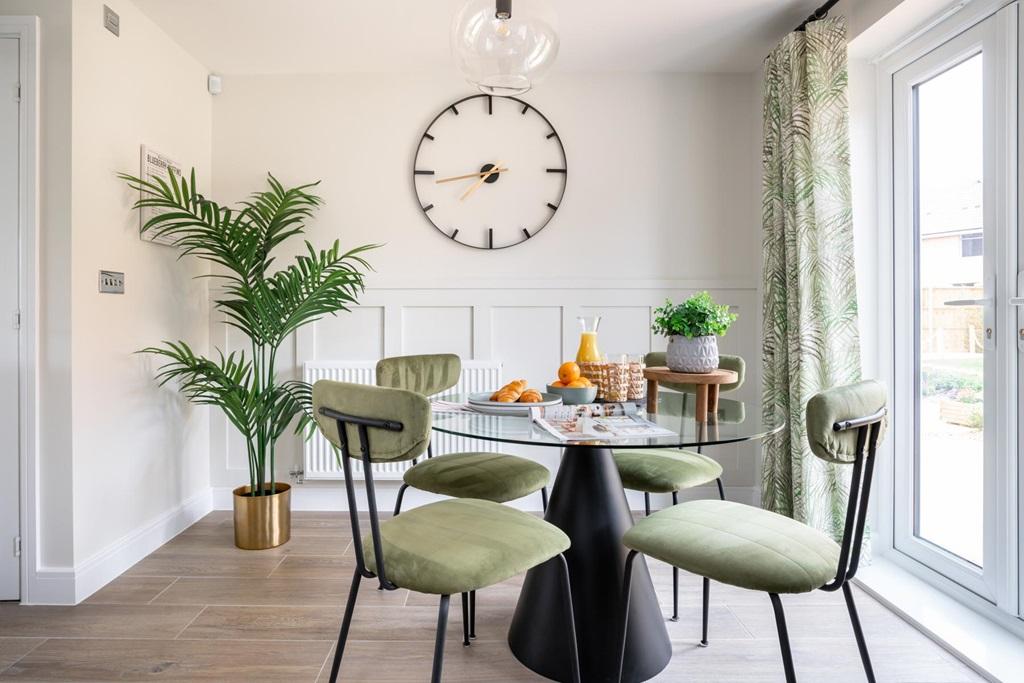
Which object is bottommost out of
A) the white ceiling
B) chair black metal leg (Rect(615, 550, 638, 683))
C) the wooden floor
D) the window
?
the wooden floor

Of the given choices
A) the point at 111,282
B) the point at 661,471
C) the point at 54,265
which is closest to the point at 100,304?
the point at 111,282

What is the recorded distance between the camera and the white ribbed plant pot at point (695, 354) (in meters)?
1.79

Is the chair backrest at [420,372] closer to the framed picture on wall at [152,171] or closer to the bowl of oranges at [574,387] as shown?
the bowl of oranges at [574,387]

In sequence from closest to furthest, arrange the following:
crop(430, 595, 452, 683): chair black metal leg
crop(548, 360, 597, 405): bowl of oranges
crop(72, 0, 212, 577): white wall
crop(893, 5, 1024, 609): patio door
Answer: crop(430, 595, 452, 683): chair black metal leg → crop(548, 360, 597, 405): bowl of oranges → crop(893, 5, 1024, 609): patio door → crop(72, 0, 212, 577): white wall

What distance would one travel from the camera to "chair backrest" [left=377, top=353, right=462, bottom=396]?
7.97 ft

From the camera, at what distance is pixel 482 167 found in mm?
3357

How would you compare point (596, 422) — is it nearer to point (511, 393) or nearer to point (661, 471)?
point (511, 393)

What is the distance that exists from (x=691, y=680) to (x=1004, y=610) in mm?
1159

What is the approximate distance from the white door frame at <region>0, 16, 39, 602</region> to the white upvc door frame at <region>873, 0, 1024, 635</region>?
11.0 feet

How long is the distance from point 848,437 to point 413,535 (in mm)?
1032

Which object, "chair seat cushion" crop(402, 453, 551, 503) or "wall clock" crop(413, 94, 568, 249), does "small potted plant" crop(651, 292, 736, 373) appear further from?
"wall clock" crop(413, 94, 568, 249)

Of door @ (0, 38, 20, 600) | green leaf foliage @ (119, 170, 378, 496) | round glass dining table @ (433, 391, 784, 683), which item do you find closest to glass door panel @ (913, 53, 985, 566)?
round glass dining table @ (433, 391, 784, 683)

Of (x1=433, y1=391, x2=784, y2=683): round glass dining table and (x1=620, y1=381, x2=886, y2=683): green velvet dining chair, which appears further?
(x1=433, y1=391, x2=784, y2=683): round glass dining table

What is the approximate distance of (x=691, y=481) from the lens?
2018 millimetres
